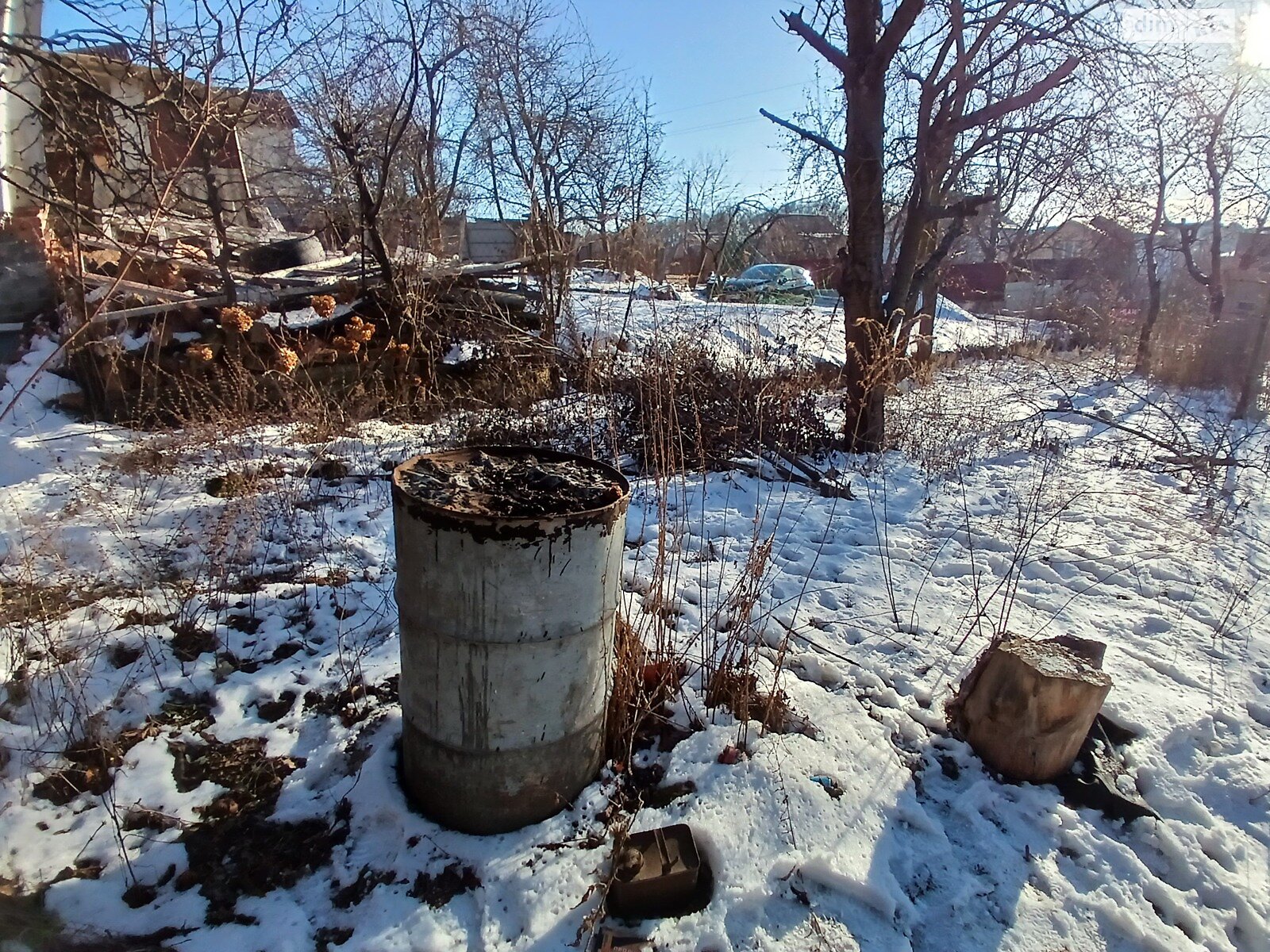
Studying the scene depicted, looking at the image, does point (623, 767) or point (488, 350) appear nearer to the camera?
point (623, 767)

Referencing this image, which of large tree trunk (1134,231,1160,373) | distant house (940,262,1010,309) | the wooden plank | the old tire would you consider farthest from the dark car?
distant house (940,262,1010,309)

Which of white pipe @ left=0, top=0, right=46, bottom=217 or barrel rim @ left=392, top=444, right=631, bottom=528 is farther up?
white pipe @ left=0, top=0, right=46, bottom=217

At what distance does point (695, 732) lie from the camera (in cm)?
250

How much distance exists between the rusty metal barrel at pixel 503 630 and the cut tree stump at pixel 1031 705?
4.73ft

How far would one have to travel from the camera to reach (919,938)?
1.95 meters

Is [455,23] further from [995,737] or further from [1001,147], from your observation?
[995,737]

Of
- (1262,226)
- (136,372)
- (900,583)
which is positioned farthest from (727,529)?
(1262,226)

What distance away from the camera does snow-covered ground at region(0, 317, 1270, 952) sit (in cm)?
195

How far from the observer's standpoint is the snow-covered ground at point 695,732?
1954 millimetres

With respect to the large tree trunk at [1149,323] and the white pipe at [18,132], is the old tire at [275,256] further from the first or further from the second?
the large tree trunk at [1149,323]

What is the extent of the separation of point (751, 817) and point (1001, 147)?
24.5ft

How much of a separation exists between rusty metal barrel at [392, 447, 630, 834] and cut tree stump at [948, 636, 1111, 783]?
1.44 metres

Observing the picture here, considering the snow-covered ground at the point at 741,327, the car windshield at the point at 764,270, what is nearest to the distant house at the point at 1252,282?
the snow-covered ground at the point at 741,327

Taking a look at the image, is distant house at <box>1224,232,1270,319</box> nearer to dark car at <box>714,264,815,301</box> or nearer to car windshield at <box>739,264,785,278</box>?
dark car at <box>714,264,815,301</box>
